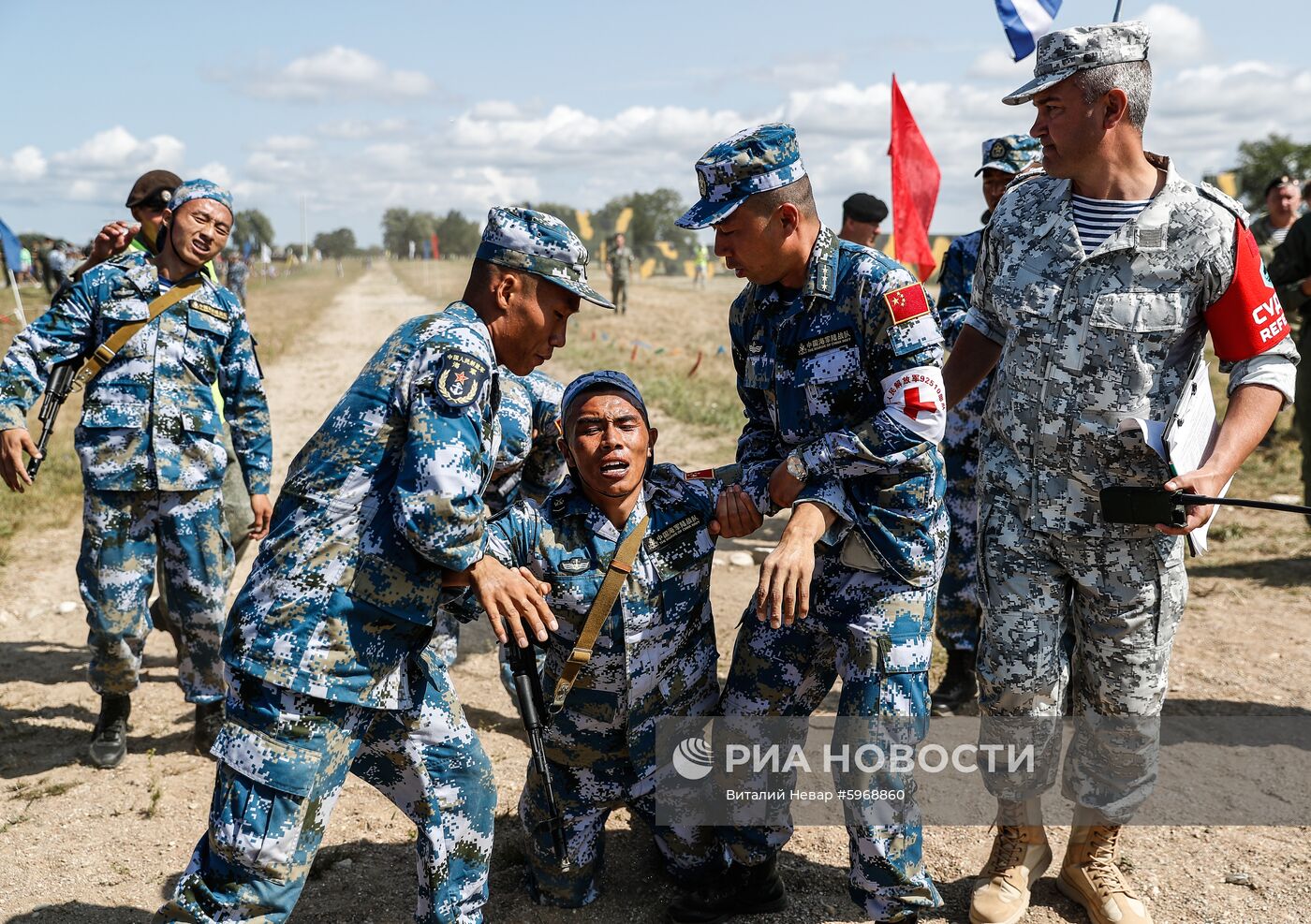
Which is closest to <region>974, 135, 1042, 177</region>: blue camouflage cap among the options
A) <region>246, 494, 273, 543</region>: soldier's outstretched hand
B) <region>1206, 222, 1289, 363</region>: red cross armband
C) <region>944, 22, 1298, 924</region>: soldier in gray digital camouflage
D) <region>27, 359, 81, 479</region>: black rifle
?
<region>944, 22, 1298, 924</region>: soldier in gray digital camouflage

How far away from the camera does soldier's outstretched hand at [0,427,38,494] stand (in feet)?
14.9

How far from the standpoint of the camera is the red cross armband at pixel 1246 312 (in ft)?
10.0

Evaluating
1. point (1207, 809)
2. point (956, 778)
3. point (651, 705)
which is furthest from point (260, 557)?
point (1207, 809)

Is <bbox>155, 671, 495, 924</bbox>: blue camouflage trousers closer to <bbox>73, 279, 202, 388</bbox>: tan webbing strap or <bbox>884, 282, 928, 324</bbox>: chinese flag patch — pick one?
<bbox>884, 282, 928, 324</bbox>: chinese flag patch

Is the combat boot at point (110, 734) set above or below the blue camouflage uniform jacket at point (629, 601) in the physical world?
below

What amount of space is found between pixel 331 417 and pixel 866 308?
153cm

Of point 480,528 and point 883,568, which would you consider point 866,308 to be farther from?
point 480,528

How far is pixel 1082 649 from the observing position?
343cm

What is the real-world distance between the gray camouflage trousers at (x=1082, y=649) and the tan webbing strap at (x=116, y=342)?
11.5 feet

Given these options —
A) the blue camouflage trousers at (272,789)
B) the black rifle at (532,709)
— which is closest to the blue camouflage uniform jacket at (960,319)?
the black rifle at (532,709)

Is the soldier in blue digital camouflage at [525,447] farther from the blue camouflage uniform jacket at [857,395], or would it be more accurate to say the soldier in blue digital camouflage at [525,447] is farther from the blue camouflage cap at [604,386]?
the blue camouflage uniform jacket at [857,395]

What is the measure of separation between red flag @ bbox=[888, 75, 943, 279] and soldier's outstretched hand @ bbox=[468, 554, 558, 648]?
6.25m

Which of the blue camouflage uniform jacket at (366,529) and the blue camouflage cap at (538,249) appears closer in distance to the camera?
the blue camouflage uniform jacket at (366,529)

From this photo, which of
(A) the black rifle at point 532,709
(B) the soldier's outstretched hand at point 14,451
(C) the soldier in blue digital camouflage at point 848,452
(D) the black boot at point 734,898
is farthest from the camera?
(B) the soldier's outstretched hand at point 14,451
